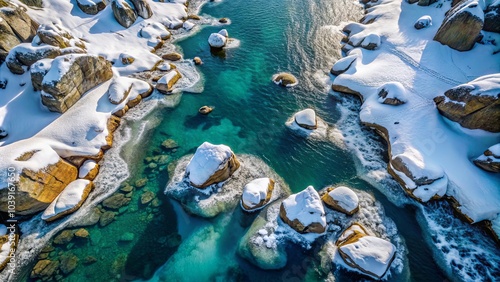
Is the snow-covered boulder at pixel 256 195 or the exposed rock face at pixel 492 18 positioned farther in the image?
the exposed rock face at pixel 492 18

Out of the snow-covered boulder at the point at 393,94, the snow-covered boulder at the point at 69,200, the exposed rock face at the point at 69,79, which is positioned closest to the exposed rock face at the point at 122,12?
the exposed rock face at the point at 69,79

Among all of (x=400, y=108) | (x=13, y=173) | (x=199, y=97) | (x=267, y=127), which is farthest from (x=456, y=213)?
(x=13, y=173)

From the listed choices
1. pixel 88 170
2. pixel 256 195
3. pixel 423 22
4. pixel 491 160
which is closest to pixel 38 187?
pixel 88 170

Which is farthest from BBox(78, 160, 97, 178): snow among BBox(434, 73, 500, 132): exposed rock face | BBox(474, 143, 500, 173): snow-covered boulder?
BBox(434, 73, 500, 132): exposed rock face

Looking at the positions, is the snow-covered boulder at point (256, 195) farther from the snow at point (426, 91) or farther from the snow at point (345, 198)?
the snow at point (426, 91)

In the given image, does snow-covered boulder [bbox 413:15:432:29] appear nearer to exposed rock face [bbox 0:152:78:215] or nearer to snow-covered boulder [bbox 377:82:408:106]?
snow-covered boulder [bbox 377:82:408:106]

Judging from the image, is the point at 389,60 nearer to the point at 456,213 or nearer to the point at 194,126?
the point at 456,213
